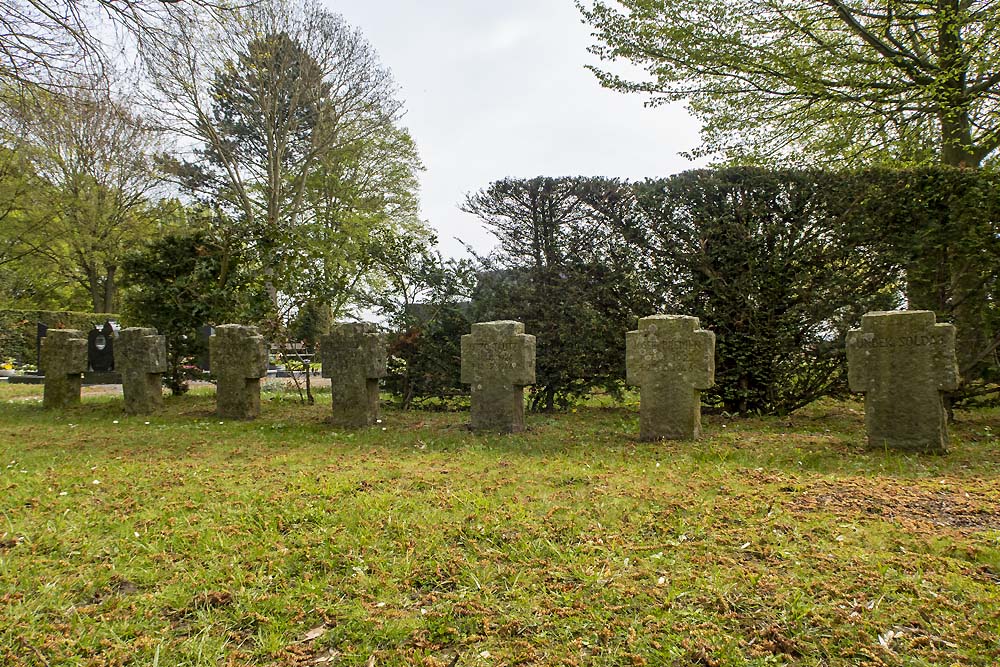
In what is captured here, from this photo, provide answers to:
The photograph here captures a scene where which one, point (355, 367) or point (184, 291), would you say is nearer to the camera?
point (355, 367)

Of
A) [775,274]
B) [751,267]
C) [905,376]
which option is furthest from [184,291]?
[905,376]

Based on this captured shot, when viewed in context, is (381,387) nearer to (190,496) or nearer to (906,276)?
(190,496)

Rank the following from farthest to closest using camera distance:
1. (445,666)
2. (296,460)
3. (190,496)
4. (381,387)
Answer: (381,387)
(296,460)
(190,496)
(445,666)

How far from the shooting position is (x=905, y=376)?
19.4 feet

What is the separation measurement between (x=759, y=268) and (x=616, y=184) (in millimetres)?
2439

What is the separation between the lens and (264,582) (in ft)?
10.5

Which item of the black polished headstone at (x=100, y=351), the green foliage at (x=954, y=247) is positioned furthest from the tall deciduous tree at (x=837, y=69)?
the black polished headstone at (x=100, y=351)

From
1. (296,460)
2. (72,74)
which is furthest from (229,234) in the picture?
(296,460)

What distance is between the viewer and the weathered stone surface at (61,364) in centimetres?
1047

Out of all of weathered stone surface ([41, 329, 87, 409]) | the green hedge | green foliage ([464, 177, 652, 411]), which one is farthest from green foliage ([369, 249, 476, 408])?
the green hedge

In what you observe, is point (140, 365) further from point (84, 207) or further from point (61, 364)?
point (84, 207)

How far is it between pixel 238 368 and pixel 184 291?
3280mm

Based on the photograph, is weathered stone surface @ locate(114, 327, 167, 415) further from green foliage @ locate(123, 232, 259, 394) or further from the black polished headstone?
the black polished headstone

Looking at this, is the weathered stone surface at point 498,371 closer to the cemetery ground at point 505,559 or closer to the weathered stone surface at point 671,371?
the weathered stone surface at point 671,371
